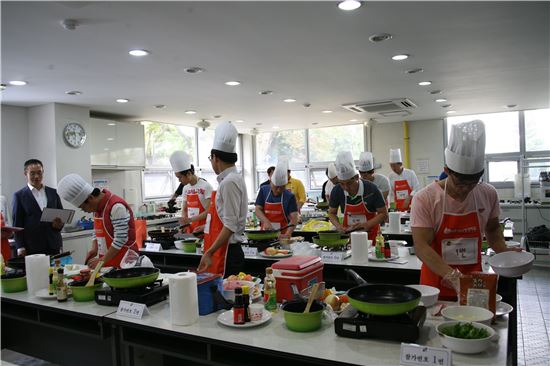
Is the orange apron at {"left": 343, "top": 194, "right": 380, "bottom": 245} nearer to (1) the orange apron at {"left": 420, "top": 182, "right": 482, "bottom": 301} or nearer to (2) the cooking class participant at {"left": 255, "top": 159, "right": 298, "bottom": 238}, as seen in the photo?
(2) the cooking class participant at {"left": 255, "top": 159, "right": 298, "bottom": 238}

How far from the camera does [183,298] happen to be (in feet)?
5.97

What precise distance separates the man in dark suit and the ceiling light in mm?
3440

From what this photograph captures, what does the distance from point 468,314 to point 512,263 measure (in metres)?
0.51

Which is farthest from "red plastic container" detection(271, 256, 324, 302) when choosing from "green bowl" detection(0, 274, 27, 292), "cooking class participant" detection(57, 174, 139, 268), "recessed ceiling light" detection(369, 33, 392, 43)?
"recessed ceiling light" detection(369, 33, 392, 43)

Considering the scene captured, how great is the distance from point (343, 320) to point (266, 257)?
67.5 inches

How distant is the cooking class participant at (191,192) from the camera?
175 inches

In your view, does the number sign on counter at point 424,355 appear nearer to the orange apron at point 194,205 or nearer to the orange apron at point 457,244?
the orange apron at point 457,244

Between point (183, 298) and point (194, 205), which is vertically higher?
point (194, 205)

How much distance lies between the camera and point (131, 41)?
3.27 m

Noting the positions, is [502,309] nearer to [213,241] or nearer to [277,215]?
[213,241]

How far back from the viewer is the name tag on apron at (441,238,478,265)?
2133mm

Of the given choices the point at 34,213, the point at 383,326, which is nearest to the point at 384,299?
the point at 383,326

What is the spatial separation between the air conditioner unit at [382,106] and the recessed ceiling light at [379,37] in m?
2.87

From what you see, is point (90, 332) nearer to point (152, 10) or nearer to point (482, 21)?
point (152, 10)
